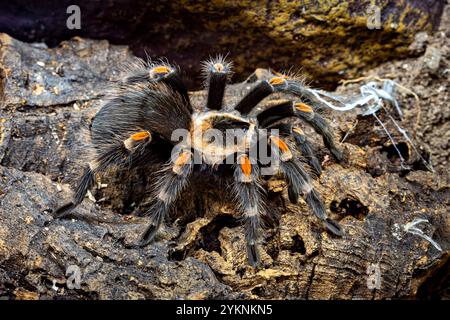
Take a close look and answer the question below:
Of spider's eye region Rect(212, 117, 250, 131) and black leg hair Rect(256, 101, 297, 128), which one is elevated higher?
black leg hair Rect(256, 101, 297, 128)

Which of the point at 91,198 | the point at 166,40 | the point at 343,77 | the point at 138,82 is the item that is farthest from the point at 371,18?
the point at 91,198

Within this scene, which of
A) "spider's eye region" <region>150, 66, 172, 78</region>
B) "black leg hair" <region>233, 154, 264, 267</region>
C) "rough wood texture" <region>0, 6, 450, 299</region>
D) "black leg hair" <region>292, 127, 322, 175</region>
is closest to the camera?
"rough wood texture" <region>0, 6, 450, 299</region>

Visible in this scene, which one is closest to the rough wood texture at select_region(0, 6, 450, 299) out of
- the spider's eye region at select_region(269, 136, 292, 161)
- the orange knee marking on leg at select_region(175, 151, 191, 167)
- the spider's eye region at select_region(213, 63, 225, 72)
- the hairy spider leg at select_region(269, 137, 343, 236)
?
the hairy spider leg at select_region(269, 137, 343, 236)

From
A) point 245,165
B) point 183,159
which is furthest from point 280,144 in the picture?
point 183,159

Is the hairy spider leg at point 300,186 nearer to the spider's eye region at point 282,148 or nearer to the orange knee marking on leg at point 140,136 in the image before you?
the spider's eye region at point 282,148

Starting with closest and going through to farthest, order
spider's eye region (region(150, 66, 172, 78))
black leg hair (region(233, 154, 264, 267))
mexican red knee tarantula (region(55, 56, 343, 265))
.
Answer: black leg hair (region(233, 154, 264, 267))
mexican red knee tarantula (region(55, 56, 343, 265))
spider's eye region (region(150, 66, 172, 78))

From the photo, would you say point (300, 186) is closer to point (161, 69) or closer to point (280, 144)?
point (280, 144)

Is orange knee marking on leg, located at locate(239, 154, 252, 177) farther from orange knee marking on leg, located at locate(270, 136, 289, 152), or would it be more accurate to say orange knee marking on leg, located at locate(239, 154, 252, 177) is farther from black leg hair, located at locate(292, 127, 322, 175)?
black leg hair, located at locate(292, 127, 322, 175)
